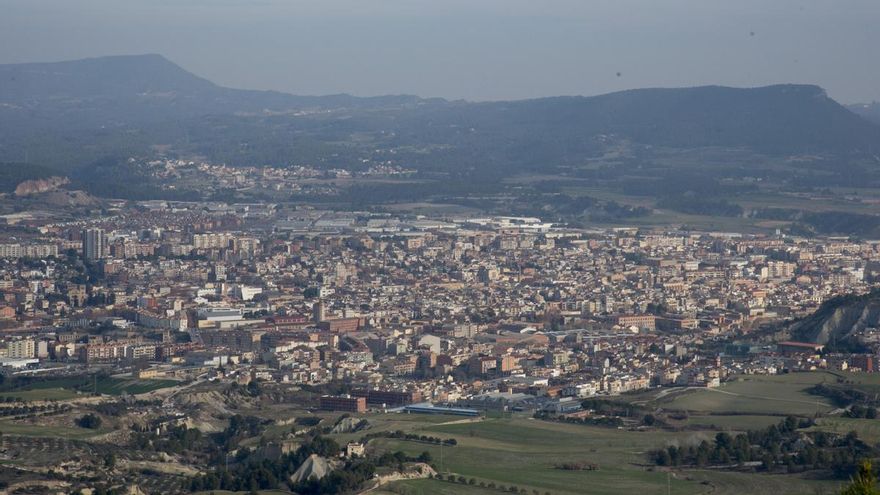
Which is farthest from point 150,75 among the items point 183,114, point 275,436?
point 275,436

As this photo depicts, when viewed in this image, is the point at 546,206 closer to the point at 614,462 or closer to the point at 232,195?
the point at 232,195

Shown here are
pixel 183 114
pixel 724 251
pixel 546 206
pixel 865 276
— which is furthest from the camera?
pixel 183 114

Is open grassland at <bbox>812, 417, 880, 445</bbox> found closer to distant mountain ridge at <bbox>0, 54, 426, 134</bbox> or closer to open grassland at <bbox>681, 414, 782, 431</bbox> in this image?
open grassland at <bbox>681, 414, 782, 431</bbox>

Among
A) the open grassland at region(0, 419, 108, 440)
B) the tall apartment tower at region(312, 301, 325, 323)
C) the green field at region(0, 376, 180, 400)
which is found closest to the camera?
the open grassland at region(0, 419, 108, 440)

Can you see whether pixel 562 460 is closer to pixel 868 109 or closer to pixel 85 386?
pixel 85 386

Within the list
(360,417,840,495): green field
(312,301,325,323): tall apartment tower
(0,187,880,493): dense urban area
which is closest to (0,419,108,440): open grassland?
(0,187,880,493): dense urban area
